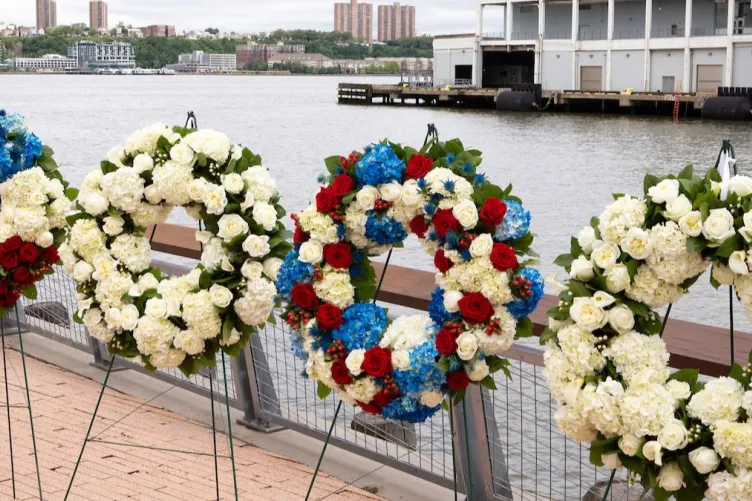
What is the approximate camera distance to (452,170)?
4324mm

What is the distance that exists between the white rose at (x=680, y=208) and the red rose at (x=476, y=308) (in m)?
0.71

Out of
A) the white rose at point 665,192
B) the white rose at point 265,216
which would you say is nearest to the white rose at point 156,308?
the white rose at point 265,216

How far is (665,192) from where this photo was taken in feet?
12.2

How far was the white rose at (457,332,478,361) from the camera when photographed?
404 centimetres

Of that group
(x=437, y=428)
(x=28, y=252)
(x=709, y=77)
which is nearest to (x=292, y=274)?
(x=28, y=252)

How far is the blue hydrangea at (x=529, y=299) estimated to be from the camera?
13.4 feet

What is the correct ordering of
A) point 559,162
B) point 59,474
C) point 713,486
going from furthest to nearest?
point 559,162 < point 59,474 < point 713,486

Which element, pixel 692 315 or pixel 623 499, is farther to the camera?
pixel 692 315

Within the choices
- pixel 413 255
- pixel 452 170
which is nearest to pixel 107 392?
pixel 452 170

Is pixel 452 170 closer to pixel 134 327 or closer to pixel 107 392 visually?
pixel 134 327

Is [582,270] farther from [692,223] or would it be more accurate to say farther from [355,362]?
[355,362]

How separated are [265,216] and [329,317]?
81 centimetres

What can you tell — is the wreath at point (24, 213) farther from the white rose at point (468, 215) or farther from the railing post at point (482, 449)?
the white rose at point (468, 215)

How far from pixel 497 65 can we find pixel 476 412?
3084 inches
